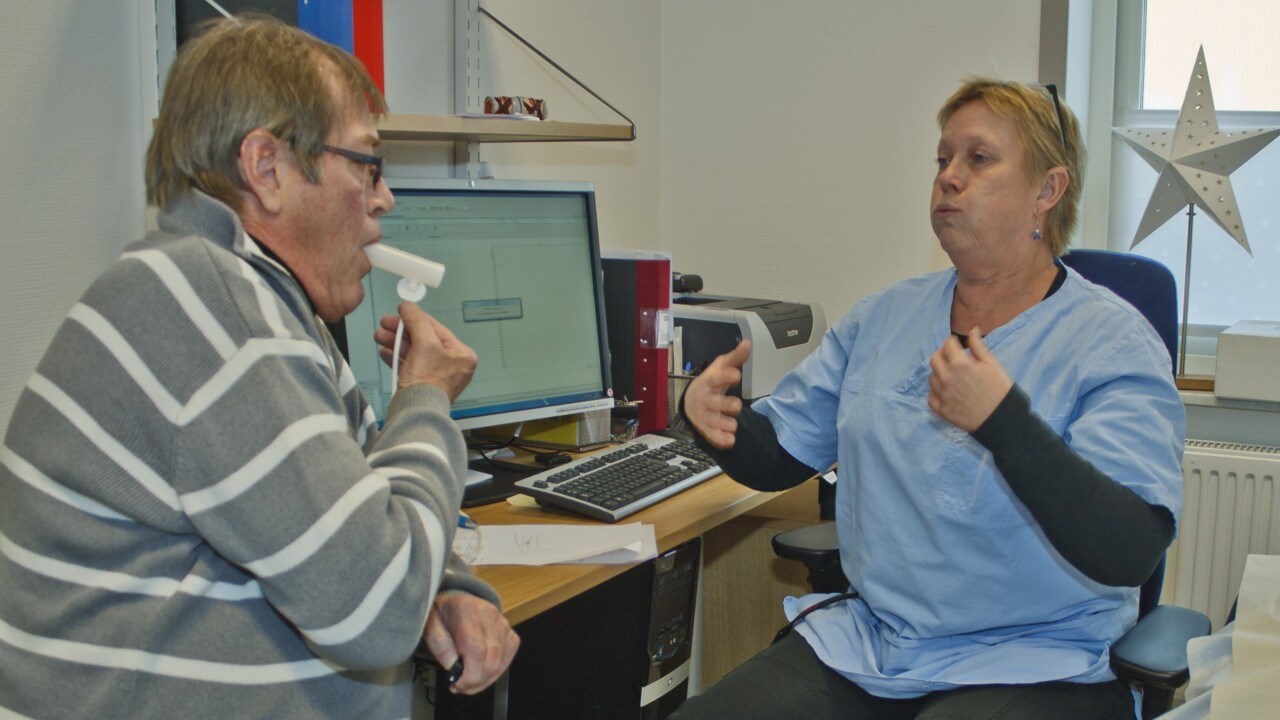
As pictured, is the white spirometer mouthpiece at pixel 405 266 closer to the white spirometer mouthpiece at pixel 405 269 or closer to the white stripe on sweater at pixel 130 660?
the white spirometer mouthpiece at pixel 405 269

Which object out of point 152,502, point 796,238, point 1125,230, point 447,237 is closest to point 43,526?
point 152,502

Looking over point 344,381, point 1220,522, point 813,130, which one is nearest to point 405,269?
point 344,381

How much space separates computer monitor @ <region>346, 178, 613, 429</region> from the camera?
66.5 inches

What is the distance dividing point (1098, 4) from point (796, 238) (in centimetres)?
89

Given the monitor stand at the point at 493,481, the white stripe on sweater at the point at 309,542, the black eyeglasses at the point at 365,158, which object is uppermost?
the black eyeglasses at the point at 365,158

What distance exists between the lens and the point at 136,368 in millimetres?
888

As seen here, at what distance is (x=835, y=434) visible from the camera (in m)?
1.71

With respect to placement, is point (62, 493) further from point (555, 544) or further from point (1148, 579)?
point (1148, 579)

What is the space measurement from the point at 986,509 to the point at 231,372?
0.96 meters

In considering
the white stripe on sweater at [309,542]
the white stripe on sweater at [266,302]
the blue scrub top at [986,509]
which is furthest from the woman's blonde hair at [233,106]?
the blue scrub top at [986,509]

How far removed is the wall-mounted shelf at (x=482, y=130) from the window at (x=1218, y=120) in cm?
126

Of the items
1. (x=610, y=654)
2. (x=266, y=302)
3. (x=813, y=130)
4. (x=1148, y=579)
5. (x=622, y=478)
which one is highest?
(x=813, y=130)

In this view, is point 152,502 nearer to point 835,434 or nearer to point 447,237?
point 447,237

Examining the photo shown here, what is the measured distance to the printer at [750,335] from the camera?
89.4 inches
